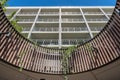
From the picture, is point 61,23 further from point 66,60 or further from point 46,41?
point 66,60

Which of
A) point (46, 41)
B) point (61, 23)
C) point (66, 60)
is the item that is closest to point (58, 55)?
point (66, 60)

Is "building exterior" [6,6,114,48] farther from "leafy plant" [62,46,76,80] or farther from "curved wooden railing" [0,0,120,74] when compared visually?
"curved wooden railing" [0,0,120,74]

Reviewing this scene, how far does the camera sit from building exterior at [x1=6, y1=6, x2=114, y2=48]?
18.7 meters

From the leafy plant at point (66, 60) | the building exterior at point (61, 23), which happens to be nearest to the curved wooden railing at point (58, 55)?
the leafy plant at point (66, 60)

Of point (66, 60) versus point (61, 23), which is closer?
point (66, 60)

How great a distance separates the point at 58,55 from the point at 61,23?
47.5 ft

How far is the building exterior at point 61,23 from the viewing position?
18.7 metres

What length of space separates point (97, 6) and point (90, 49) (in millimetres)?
21686

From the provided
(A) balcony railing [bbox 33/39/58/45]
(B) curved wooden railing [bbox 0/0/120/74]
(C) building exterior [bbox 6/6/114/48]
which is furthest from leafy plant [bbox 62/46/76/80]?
(A) balcony railing [bbox 33/39/58/45]

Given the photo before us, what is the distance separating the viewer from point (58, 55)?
6980 mm

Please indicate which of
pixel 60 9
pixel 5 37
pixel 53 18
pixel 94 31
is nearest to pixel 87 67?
pixel 5 37

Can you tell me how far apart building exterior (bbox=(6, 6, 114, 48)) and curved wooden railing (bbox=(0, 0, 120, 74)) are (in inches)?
340

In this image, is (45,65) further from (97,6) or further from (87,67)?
(97,6)

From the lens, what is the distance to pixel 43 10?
25922mm
